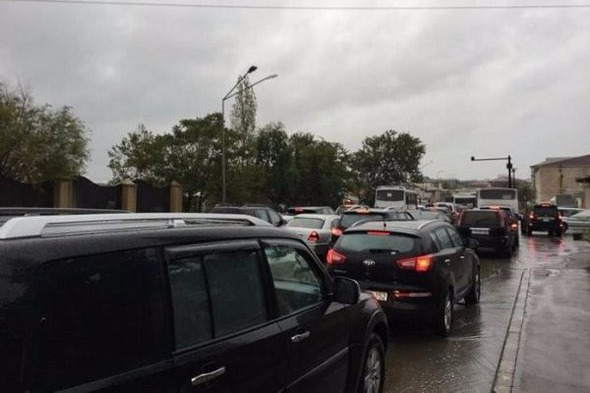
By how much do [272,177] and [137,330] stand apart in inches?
2149

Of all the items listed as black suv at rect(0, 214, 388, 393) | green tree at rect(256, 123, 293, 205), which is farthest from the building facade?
black suv at rect(0, 214, 388, 393)

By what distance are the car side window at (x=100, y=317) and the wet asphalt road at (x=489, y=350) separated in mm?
3800

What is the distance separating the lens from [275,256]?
3.75 m

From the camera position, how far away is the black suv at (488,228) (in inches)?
787

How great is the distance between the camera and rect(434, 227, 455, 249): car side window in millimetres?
8781

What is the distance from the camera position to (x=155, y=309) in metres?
2.56

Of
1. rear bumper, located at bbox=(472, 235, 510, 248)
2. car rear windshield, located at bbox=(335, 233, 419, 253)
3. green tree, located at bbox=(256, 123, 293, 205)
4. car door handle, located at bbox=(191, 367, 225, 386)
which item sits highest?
green tree, located at bbox=(256, 123, 293, 205)

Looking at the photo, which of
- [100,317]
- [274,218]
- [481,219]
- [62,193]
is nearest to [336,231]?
[274,218]

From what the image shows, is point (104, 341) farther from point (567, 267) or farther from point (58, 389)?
point (567, 267)

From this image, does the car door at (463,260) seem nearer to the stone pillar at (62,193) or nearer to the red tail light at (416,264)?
the red tail light at (416,264)

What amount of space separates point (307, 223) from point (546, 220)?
22181 mm

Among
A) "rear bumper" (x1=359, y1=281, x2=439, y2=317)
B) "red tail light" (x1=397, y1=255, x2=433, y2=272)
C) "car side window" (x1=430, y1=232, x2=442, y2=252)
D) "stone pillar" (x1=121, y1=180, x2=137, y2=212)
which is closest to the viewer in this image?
"rear bumper" (x1=359, y1=281, x2=439, y2=317)

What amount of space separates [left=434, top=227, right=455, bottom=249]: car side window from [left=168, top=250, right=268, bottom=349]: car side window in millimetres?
5781

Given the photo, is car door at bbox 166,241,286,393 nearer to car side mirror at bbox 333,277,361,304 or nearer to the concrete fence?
car side mirror at bbox 333,277,361,304
